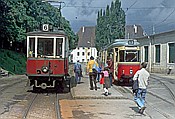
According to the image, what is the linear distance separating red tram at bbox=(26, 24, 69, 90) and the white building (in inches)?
4091

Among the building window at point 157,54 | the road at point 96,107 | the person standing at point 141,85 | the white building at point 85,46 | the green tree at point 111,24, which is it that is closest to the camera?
the road at point 96,107

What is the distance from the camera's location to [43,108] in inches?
598

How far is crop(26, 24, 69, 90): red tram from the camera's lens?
1994 cm

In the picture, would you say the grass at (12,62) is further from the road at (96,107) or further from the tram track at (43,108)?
the road at (96,107)

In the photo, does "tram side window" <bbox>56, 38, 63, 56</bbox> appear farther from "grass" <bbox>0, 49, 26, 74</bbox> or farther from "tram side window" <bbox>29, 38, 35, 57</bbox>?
"grass" <bbox>0, 49, 26, 74</bbox>

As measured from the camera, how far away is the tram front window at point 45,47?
2022 centimetres

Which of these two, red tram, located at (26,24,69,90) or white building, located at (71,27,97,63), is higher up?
white building, located at (71,27,97,63)

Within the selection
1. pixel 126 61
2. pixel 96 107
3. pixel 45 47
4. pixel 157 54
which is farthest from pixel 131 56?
pixel 157 54

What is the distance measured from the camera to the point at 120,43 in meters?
26.5

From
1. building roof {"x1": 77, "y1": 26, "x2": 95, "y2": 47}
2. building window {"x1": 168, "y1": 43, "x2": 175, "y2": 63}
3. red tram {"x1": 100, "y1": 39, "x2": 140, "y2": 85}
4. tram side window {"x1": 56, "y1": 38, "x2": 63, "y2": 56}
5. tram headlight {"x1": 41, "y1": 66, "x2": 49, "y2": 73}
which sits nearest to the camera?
tram headlight {"x1": 41, "y1": 66, "x2": 49, "y2": 73}

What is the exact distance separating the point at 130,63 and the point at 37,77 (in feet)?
24.7

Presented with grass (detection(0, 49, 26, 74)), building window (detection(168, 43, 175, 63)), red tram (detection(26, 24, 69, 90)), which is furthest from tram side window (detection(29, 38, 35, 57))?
building window (detection(168, 43, 175, 63))

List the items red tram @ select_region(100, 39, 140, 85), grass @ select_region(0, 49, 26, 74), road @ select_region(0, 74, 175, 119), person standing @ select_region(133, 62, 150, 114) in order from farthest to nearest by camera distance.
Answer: grass @ select_region(0, 49, 26, 74)
red tram @ select_region(100, 39, 140, 85)
person standing @ select_region(133, 62, 150, 114)
road @ select_region(0, 74, 175, 119)

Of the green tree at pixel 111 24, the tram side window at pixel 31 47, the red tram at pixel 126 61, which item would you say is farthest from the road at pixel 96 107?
the green tree at pixel 111 24
